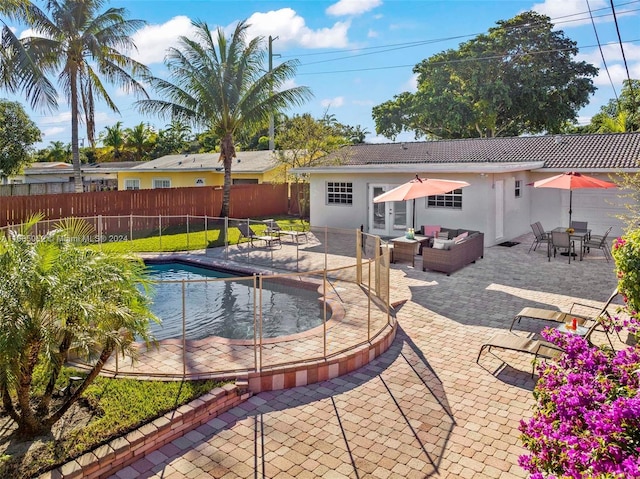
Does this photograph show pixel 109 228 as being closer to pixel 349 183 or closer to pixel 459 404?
pixel 349 183

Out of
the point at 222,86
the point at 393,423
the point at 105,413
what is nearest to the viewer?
the point at 105,413

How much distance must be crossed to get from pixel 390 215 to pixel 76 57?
51.8 ft

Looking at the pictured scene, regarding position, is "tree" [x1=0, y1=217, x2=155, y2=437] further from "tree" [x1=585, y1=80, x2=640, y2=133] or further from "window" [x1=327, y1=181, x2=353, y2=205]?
"tree" [x1=585, y1=80, x2=640, y2=133]

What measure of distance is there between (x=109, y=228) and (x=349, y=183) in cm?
1019

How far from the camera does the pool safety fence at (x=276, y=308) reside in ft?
22.5

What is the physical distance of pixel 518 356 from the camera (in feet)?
25.4

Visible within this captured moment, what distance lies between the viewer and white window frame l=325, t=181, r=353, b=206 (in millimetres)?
20609

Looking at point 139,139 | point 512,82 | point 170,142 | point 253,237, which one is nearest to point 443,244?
point 253,237

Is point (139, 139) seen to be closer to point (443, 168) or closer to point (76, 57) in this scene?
point (76, 57)

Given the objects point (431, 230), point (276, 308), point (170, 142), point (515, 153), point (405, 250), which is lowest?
point (276, 308)

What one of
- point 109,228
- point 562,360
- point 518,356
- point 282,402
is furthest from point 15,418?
point 109,228

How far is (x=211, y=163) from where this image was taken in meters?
31.0

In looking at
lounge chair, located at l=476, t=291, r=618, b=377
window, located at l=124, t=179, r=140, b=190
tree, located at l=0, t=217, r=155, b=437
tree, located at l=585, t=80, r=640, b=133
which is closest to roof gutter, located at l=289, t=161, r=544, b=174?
lounge chair, located at l=476, t=291, r=618, b=377

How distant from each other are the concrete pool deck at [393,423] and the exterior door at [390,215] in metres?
9.92
